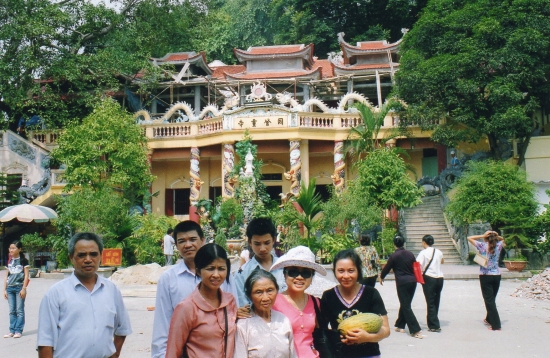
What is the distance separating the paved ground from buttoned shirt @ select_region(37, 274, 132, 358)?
3.49 meters

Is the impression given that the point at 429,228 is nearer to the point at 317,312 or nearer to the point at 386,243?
the point at 386,243

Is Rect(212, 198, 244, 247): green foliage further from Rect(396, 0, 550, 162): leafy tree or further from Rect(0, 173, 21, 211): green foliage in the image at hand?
Rect(0, 173, 21, 211): green foliage

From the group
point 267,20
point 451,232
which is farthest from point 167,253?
point 267,20

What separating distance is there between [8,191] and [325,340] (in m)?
19.6

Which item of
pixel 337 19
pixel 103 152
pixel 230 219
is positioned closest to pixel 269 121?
pixel 230 219

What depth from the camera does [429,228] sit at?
19.2 metres

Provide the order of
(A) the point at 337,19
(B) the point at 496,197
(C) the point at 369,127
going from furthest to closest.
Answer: (A) the point at 337,19 < (C) the point at 369,127 < (B) the point at 496,197

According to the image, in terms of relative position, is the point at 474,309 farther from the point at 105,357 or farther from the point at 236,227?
the point at 236,227

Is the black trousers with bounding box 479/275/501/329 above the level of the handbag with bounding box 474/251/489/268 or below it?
below

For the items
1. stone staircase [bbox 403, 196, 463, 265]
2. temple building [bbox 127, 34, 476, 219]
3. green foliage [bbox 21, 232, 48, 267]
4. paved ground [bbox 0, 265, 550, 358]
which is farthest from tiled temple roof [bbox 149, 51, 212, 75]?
paved ground [bbox 0, 265, 550, 358]

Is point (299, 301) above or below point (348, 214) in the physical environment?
below

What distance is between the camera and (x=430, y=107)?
19.1 meters

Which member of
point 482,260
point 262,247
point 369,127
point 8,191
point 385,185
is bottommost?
point 482,260

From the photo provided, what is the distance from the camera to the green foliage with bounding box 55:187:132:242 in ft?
55.5
